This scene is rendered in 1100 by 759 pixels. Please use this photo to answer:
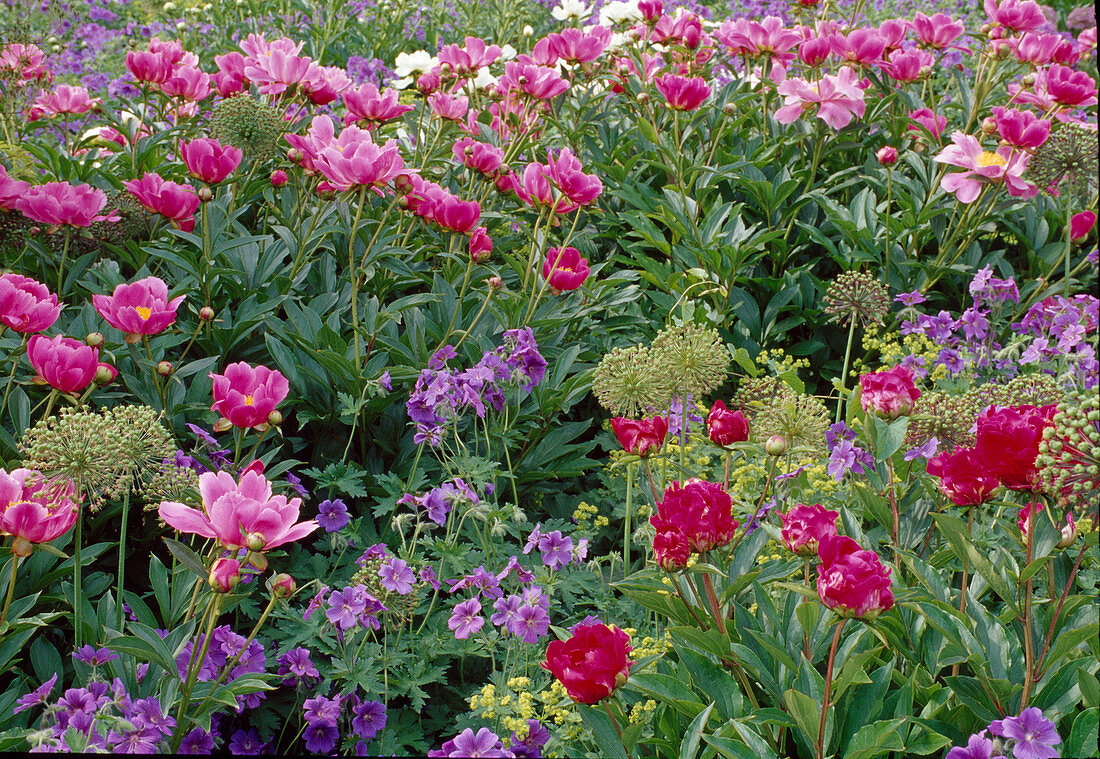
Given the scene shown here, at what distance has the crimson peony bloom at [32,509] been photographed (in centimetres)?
129

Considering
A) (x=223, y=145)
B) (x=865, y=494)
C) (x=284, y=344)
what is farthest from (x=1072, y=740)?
(x=223, y=145)

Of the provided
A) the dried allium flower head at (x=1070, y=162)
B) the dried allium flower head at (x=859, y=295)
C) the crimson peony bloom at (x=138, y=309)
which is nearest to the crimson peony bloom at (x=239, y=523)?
the crimson peony bloom at (x=138, y=309)

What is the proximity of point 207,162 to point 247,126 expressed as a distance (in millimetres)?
166

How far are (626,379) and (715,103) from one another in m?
2.20

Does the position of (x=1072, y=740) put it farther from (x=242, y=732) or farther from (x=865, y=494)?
(x=242, y=732)

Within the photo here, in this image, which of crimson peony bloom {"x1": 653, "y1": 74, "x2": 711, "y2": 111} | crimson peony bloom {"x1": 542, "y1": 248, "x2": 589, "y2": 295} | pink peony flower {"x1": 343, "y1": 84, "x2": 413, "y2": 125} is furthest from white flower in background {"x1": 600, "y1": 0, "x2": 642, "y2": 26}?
crimson peony bloom {"x1": 542, "y1": 248, "x2": 589, "y2": 295}

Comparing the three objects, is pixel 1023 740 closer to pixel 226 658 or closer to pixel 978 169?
pixel 226 658

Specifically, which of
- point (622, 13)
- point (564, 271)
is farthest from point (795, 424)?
point (622, 13)

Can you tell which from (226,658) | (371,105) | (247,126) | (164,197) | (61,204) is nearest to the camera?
(226,658)

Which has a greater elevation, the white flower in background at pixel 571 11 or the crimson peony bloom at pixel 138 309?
the white flower in background at pixel 571 11

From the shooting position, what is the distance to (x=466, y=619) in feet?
5.28

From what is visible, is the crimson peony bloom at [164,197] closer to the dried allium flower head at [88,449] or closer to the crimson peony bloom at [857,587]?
the dried allium flower head at [88,449]

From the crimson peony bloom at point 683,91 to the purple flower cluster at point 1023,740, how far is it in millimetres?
2326

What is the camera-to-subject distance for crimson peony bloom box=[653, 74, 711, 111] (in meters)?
2.97
